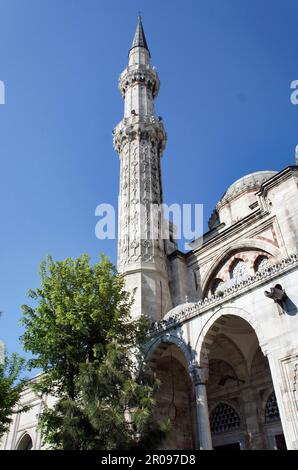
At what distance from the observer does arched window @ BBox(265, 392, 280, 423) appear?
574 inches

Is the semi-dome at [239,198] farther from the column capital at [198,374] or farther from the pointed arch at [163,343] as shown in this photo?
the column capital at [198,374]

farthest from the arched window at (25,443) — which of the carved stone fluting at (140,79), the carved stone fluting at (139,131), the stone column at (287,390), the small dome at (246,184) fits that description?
the carved stone fluting at (140,79)

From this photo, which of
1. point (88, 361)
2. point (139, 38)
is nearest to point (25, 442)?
point (88, 361)

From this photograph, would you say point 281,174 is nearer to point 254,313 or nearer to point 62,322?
point 254,313

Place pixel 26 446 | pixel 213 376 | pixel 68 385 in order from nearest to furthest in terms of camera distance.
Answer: pixel 68 385 < pixel 213 376 < pixel 26 446

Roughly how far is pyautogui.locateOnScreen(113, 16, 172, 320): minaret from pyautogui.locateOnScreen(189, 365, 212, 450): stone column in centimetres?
473

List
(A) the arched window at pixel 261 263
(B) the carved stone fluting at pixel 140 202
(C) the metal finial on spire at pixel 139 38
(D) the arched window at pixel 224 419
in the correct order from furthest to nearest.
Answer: (C) the metal finial on spire at pixel 139 38 → (B) the carved stone fluting at pixel 140 202 → (A) the arched window at pixel 261 263 → (D) the arched window at pixel 224 419

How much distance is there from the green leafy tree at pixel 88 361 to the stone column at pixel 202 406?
4.91ft

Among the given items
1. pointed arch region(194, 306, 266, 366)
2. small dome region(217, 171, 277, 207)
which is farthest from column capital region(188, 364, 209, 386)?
small dome region(217, 171, 277, 207)

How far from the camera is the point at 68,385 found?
12555 millimetres

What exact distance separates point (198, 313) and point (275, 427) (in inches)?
200

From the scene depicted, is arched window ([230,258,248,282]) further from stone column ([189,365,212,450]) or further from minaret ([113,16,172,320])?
stone column ([189,365,212,450])

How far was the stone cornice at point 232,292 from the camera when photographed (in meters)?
12.5
